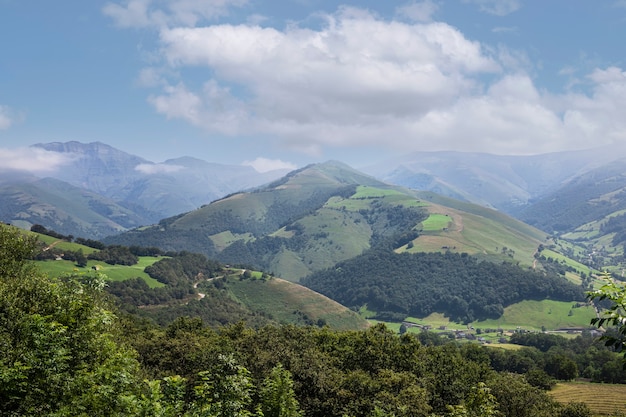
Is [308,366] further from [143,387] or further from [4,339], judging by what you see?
[4,339]

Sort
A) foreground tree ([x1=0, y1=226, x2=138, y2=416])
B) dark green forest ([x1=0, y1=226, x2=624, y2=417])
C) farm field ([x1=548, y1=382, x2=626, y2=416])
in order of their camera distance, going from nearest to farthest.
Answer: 1. foreground tree ([x1=0, y1=226, x2=138, y2=416])
2. dark green forest ([x1=0, y1=226, x2=624, y2=417])
3. farm field ([x1=548, y1=382, x2=626, y2=416])

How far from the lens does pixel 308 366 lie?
55375 millimetres

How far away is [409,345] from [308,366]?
76.6ft

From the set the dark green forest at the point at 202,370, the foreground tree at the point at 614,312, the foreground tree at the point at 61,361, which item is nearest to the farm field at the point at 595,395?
the dark green forest at the point at 202,370

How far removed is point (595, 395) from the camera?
98.9 metres

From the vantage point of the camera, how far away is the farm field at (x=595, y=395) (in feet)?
291

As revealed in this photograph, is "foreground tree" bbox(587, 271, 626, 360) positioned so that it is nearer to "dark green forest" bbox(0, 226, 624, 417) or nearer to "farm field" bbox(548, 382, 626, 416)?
"dark green forest" bbox(0, 226, 624, 417)

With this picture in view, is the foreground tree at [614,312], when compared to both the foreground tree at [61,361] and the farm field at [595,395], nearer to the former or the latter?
the foreground tree at [61,361]

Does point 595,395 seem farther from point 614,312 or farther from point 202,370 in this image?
point 614,312

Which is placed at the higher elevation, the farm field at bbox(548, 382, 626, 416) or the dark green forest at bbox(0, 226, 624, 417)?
the dark green forest at bbox(0, 226, 624, 417)

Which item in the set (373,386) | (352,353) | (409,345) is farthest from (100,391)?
(409,345)

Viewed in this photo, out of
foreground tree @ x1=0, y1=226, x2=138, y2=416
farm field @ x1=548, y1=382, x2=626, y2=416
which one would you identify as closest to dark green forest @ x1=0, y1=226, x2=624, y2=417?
foreground tree @ x1=0, y1=226, x2=138, y2=416

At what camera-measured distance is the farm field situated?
88.6 m

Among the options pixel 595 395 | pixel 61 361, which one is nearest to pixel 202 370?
pixel 61 361
